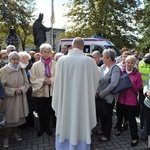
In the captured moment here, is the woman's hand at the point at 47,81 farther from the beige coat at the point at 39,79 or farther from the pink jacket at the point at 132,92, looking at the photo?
the pink jacket at the point at 132,92

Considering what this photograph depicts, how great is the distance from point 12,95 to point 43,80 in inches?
27.1

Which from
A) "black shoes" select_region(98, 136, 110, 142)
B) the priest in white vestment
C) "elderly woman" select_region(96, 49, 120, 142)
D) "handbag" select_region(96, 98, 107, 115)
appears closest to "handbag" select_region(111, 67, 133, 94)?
"elderly woman" select_region(96, 49, 120, 142)

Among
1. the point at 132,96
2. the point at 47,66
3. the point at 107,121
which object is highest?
the point at 47,66

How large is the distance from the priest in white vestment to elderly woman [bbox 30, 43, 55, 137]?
0.97 metres

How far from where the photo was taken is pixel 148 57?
14.1ft

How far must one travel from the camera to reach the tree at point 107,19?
72.1ft

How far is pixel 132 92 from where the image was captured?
426cm

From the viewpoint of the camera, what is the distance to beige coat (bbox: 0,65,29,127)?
4.11 meters

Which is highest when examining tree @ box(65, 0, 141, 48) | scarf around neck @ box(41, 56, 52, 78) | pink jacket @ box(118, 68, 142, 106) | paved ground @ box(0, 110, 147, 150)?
tree @ box(65, 0, 141, 48)

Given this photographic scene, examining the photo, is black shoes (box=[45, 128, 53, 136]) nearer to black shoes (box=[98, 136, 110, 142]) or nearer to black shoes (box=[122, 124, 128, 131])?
black shoes (box=[98, 136, 110, 142])

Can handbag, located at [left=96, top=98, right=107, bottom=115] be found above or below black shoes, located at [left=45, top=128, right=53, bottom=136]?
above

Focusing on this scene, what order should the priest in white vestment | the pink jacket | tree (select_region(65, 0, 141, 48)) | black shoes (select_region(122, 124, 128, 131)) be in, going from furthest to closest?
tree (select_region(65, 0, 141, 48))
black shoes (select_region(122, 124, 128, 131))
the pink jacket
the priest in white vestment

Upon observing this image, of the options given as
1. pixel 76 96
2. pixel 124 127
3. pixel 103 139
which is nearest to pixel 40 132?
pixel 103 139

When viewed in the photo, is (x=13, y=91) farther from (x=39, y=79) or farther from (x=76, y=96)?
(x=76, y=96)
